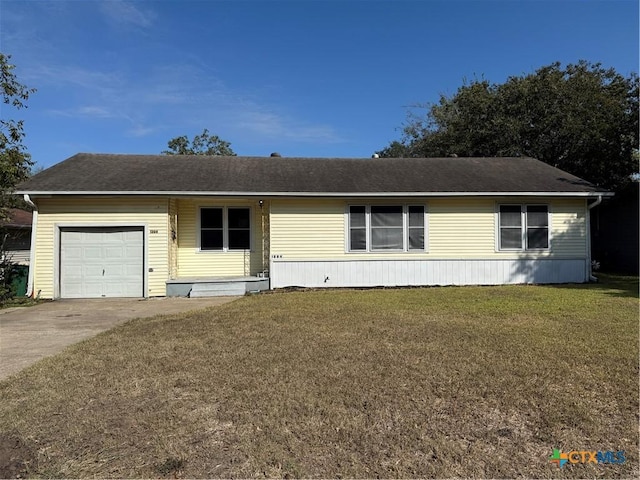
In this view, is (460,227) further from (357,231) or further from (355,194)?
(355,194)

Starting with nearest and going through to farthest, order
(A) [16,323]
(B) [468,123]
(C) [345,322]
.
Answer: (C) [345,322] → (A) [16,323] → (B) [468,123]

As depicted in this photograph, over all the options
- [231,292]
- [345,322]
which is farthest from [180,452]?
[231,292]

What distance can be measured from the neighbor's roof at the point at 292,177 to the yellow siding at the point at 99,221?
18.1 inches

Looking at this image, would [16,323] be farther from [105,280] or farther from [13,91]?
[13,91]

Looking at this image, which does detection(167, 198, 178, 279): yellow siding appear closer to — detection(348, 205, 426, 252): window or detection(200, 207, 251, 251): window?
detection(200, 207, 251, 251): window

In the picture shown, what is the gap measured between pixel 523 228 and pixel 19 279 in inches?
590

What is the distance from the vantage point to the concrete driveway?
19.9 ft

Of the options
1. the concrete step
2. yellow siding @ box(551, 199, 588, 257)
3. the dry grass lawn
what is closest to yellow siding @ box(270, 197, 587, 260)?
yellow siding @ box(551, 199, 588, 257)

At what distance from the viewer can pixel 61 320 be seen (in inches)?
343

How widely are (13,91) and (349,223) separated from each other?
375 inches

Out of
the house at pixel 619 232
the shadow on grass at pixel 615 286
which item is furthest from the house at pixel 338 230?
the house at pixel 619 232

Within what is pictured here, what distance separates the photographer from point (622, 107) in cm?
2108

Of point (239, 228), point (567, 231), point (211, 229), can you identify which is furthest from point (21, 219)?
point (567, 231)

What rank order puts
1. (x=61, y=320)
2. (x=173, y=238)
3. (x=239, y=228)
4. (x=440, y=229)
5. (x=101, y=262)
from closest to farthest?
(x=61, y=320) < (x=101, y=262) < (x=173, y=238) < (x=440, y=229) < (x=239, y=228)
